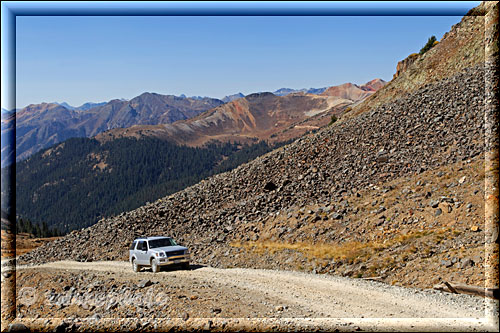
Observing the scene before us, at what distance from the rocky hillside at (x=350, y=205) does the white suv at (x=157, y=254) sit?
595cm

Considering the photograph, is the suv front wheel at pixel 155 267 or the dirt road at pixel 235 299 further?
the suv front wheel at pixel 155 267

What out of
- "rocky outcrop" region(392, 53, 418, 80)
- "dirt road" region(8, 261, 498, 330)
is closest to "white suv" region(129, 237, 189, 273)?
"dirt road" region(8, 261, 498, 330)

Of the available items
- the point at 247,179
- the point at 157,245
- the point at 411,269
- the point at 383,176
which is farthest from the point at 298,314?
the point at 247,179

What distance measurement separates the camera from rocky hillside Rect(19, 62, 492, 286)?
24953mm

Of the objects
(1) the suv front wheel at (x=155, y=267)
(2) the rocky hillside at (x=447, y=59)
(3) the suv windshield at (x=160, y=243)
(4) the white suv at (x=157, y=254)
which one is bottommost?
(1) the suv front wheel at (x=155, y=267)

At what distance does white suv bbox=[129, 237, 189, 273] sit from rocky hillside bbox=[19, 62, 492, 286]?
5.95 meters

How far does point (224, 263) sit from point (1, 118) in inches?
807

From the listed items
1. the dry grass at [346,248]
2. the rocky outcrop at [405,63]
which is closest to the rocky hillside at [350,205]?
the dry grass at [346,248]

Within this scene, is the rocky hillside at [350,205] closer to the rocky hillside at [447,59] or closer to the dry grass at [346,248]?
the dry grass at [346,248]

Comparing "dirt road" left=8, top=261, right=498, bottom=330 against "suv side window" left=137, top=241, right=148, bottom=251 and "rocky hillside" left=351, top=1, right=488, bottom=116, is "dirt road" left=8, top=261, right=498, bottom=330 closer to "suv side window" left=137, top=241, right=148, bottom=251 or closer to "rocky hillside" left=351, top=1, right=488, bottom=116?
"suv side window" left=137, top=241, right=148, bottom=251

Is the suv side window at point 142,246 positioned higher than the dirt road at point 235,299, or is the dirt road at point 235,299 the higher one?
the suv side window at point 142,246

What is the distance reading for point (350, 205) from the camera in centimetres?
3297

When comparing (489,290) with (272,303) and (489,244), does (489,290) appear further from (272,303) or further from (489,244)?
(272,303)

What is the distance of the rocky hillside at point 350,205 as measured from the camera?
25.0m
